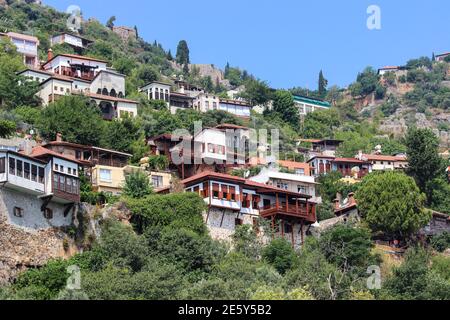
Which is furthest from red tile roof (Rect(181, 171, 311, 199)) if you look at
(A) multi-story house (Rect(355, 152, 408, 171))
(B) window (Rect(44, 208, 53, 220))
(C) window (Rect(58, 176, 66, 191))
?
(A) multi-story house (Rect(355, 152, 408, 171))

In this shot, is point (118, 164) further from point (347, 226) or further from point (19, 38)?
point (19, 38)

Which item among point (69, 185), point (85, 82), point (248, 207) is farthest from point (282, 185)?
point (85, 82)

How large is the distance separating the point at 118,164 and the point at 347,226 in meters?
→ 17.1

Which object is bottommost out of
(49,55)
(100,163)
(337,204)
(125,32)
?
(337,204)

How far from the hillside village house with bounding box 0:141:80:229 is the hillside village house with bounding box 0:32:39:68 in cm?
5169

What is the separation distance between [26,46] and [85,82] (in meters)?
15.1

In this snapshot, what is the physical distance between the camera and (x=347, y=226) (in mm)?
70688

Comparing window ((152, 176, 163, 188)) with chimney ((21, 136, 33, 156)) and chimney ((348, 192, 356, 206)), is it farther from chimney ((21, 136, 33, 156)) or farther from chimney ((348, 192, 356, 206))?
chimney ((348, 192, 356, 206))

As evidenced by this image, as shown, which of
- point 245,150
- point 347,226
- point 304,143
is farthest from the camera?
point 304,143

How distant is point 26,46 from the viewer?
113250 mm

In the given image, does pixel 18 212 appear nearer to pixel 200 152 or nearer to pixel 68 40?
pixel 200 152

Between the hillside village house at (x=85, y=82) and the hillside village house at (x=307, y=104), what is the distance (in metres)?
36.3

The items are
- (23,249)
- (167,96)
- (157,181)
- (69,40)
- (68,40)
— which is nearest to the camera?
(23,249)
